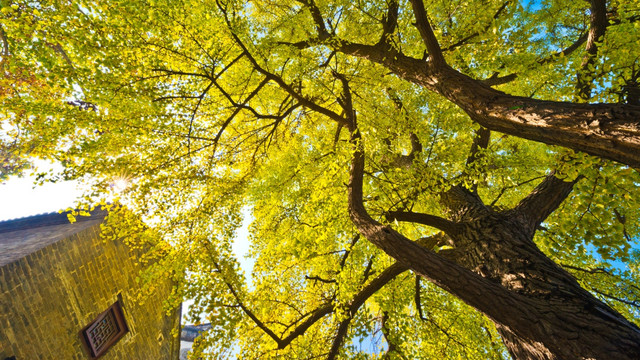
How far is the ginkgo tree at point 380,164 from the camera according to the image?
8.59 feet

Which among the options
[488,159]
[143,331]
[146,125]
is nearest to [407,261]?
[488,159]

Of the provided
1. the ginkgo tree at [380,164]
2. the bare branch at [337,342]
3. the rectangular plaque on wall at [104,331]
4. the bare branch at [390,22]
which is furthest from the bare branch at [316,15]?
the rectangular plaque on wall at [104,331]

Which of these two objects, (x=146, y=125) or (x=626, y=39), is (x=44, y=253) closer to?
(x=146, y=125)

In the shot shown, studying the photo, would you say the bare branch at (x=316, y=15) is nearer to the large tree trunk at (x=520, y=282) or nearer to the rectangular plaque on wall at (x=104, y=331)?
the large tree trunk at (x=520, y=282)

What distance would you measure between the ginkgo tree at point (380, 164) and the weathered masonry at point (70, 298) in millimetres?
1715

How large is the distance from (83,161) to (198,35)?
2.99 m

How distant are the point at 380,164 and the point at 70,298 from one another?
7370 millimetres

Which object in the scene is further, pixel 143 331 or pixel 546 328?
pixel 143 331

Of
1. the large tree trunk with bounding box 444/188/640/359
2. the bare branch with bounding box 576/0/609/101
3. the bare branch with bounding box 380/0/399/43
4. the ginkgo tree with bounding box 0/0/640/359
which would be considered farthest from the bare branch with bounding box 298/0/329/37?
the large tree trunk with bounding box 444/188/640/359

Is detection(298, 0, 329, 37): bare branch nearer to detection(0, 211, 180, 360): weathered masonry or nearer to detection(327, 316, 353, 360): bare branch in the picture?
detection(327, 316, 353, 360): bare branch

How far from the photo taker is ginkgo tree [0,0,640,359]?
2619mm

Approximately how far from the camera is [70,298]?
215 inches

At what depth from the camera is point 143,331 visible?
24.6ft

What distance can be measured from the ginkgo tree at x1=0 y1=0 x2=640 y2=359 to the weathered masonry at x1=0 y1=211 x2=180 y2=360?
1.72 m
